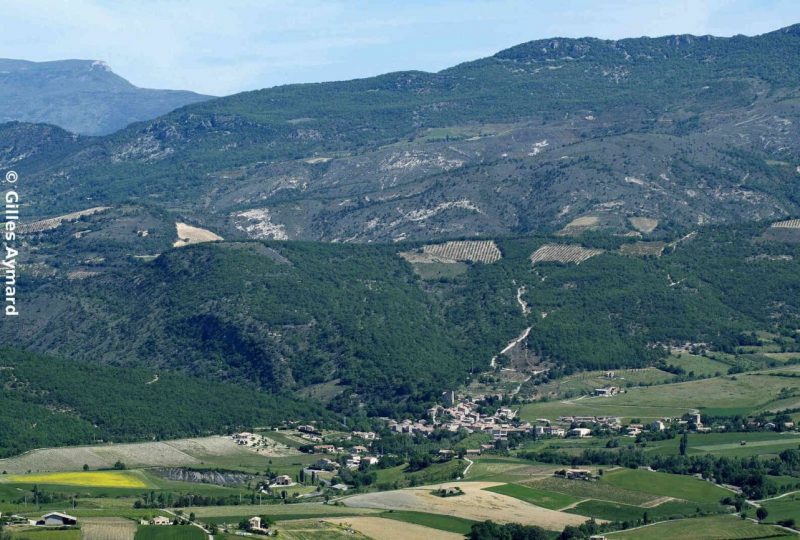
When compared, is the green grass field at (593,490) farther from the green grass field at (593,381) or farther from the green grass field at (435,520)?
the green grass field at (593,381)

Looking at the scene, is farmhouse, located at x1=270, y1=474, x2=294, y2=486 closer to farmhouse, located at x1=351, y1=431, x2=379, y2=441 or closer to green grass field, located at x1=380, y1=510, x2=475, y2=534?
farmhouse, located at x1=351, y1=431, x2=379, y2=441

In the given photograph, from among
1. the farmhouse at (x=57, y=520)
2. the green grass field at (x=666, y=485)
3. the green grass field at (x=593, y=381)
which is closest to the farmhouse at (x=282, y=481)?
the green grass field at (x=666, y=485)

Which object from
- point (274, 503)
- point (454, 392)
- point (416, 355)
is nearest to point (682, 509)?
point (274, 503)

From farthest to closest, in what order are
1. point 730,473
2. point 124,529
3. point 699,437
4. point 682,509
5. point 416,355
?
1. point 416,355
2. point 699,437
3. point 730,473
4. point 682,509
5. point 124,529

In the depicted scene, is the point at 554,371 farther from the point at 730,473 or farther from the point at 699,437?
the point at 730,473

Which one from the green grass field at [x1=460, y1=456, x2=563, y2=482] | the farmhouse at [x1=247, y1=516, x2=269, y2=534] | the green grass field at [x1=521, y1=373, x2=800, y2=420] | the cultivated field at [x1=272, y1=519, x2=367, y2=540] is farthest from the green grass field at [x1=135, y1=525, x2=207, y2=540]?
the green grass field at [x1=521, y1=373, x2=800, y2=420]
